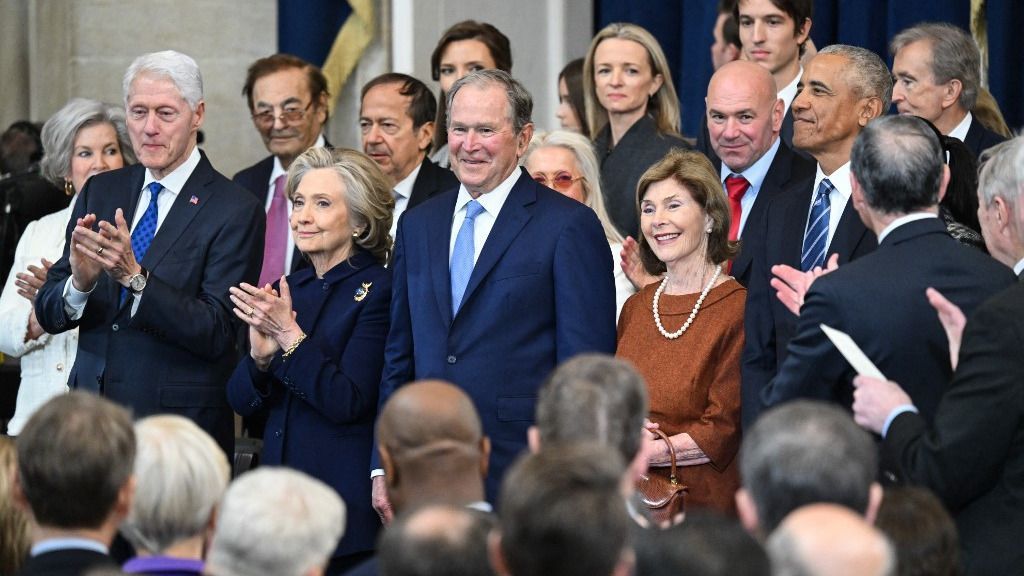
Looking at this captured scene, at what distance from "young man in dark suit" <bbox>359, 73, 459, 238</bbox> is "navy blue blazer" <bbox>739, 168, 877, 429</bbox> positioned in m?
1.55

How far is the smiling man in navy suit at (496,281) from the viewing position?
4531 millimetres

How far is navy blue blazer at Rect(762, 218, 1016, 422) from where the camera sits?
3807mm

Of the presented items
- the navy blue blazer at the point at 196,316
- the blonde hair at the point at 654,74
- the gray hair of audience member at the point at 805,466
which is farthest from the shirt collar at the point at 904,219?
the blonde hair at the point at 654,74

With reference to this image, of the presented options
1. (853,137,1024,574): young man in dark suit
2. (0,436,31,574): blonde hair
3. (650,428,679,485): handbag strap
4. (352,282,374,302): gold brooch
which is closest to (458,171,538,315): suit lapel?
(352,282,374,302): gold brooch

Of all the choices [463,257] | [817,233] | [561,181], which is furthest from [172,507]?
[561,181]

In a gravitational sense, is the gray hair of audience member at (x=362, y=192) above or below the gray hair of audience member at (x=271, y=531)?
above

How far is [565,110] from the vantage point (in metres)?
6.87

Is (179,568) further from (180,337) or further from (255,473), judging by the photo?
(180,337)

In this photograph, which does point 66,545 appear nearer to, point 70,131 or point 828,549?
point 828,549

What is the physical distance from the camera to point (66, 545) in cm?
298

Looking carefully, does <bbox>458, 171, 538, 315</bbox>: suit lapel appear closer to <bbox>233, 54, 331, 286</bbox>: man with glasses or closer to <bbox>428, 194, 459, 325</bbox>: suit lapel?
<bbox>428, 194, 459, 325</bbox>: suit lapel

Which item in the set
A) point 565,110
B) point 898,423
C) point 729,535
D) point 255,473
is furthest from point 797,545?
point 565,110

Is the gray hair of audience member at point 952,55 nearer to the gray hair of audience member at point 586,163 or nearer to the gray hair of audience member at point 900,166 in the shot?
the gray hair of audience member at point 586,163

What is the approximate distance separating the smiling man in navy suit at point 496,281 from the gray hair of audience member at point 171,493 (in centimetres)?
154
